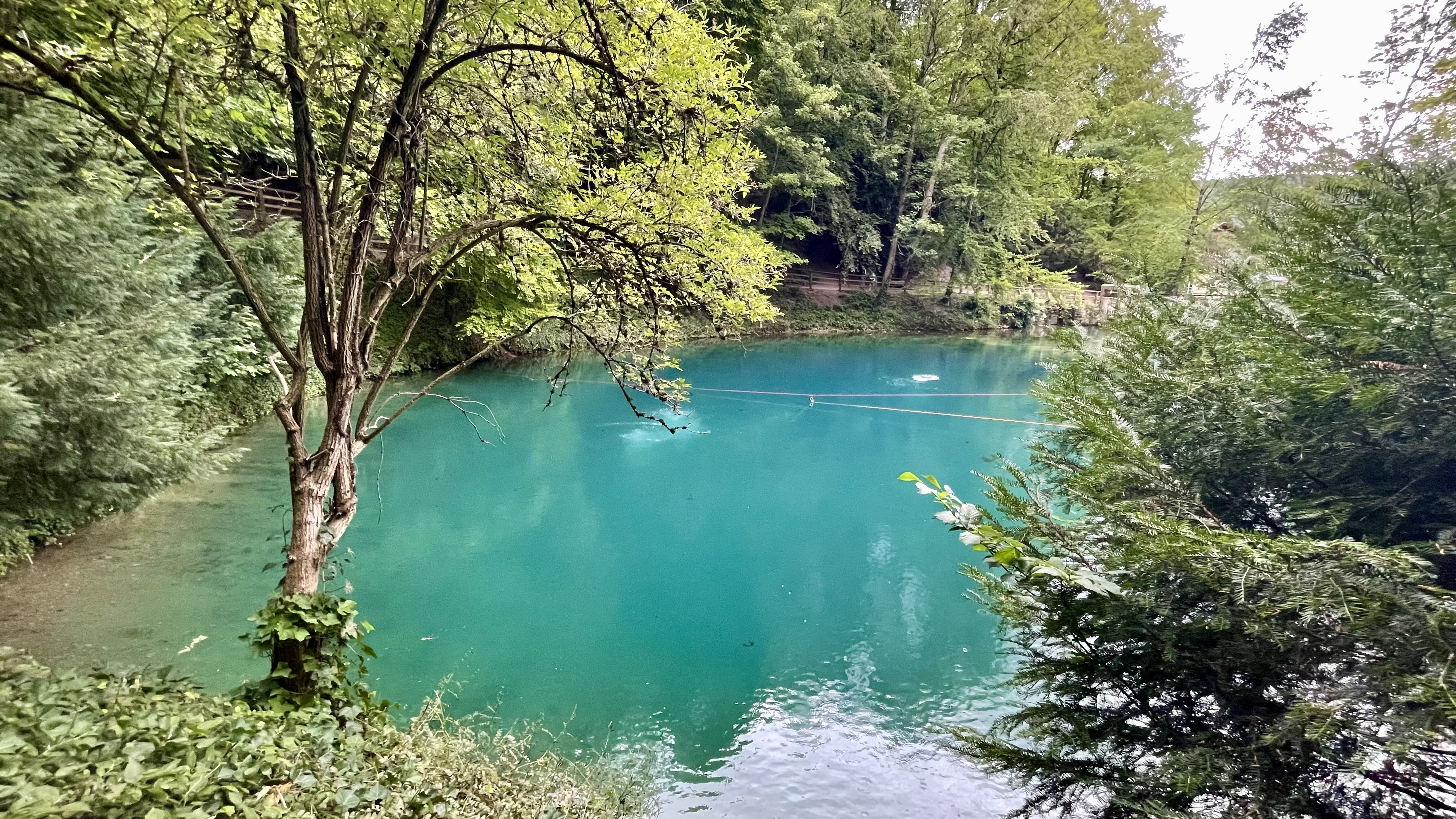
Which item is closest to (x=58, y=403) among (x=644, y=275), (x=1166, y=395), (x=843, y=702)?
(x=644, y=275)

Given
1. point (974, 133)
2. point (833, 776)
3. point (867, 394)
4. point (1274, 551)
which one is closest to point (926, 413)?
point (867, 394)

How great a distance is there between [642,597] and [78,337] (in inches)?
149

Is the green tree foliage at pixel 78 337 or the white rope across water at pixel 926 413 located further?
the white rope across water at pixel 926 413

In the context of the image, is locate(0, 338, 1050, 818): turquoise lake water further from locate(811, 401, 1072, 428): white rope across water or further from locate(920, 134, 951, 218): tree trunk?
locate(920, 134, 951, 218): tree trunk

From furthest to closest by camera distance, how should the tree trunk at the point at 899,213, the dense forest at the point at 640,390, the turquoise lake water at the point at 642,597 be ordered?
1. the tree trunk at the point at 899,213
2. the turquoise lake water at the point at 642,597
3. the dense forest at the point at 640,390

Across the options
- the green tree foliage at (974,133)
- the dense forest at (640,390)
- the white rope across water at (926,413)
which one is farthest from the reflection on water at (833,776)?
the green tree foliage at (974,133)

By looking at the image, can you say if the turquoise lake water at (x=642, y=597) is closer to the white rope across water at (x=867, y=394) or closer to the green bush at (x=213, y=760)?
the green bush at (x=213, y=760)

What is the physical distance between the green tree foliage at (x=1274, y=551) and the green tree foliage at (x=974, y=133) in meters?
15.5

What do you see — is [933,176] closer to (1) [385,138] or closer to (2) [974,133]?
(2) [974,133]

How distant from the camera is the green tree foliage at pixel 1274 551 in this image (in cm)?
141

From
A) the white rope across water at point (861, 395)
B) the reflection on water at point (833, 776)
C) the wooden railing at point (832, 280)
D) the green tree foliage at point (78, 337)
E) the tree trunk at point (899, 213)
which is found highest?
the tree trunk at point (899, 213)

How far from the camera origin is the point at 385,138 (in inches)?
96.2

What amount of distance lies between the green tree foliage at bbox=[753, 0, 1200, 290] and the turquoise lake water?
36.1 feet

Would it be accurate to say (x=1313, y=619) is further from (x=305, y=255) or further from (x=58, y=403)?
(x=58, y=403)
